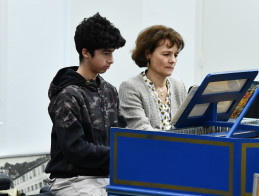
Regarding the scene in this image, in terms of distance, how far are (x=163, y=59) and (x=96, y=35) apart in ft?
1.94

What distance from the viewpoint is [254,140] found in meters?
1.88

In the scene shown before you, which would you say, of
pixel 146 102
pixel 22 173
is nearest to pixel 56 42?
pixel 22 173

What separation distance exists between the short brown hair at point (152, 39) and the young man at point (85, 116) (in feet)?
1.53

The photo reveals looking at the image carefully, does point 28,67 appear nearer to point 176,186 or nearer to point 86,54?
point 86,54

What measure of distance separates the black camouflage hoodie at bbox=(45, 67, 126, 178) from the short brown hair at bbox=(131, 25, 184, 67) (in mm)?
590

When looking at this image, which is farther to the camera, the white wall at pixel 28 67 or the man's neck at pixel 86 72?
the white wall at pixel 28 67

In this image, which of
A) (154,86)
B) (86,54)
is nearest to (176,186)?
(86,54)

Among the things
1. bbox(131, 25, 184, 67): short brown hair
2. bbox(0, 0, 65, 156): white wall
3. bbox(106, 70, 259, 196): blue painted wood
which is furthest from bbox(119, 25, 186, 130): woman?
bbox(0, 0, 65, 156): white wall

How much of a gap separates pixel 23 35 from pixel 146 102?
122cm

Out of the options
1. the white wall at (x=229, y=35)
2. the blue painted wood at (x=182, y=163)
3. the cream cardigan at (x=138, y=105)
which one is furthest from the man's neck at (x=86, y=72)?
the white wall at (x=229, y=35)

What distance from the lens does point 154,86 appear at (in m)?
3.12

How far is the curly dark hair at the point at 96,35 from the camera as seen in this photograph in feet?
8.66

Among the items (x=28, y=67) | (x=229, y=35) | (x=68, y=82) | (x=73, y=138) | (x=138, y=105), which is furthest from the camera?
(x=229, y=35)

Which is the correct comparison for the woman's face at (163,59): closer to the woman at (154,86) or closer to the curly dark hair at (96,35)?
the woman at (154,86)
